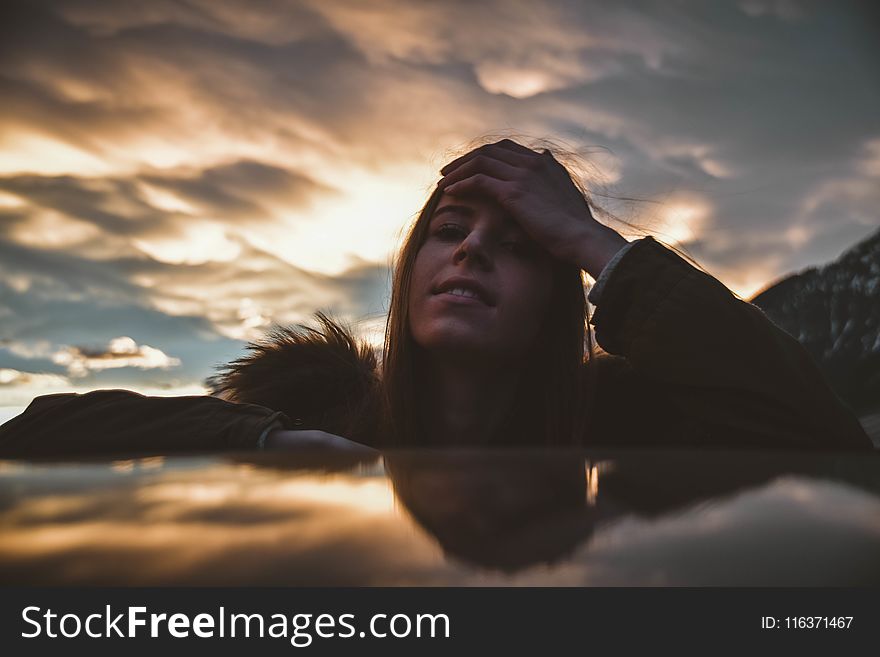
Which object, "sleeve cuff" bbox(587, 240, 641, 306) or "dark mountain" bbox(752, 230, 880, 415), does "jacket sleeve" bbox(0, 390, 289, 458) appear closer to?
"sleeve cuff" bbox(587, 240, 641, 306)

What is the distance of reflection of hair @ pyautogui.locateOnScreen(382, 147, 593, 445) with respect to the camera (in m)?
1.12

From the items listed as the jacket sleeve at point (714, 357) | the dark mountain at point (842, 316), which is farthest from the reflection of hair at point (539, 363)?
the dark mountain at point (842, 316)

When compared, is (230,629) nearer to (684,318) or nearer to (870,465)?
(870,465)

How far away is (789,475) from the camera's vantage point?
0.28 meters

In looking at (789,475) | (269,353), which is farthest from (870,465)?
(269,353)

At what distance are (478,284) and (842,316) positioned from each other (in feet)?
5.82

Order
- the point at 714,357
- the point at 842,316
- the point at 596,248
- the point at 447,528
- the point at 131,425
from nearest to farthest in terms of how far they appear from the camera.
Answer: the point at 447,528, the point at 131,425, the point at 714,357, the point at 596,248, the point at 842,316

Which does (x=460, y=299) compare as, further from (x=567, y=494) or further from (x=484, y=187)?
(x=567, y=494)

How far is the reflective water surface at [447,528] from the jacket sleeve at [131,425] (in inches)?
12.4

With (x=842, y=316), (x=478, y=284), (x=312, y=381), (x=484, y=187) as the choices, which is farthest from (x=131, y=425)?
(x=842, y=316)

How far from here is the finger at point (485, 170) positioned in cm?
107

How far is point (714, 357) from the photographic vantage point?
78cm

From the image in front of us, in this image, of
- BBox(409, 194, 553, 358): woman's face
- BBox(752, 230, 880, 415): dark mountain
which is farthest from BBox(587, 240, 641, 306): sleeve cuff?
BBox(752, 230, 880, 415): dark mountain

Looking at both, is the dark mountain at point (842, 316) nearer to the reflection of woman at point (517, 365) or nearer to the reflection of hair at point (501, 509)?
the reflection of woman at point (517, 365)
